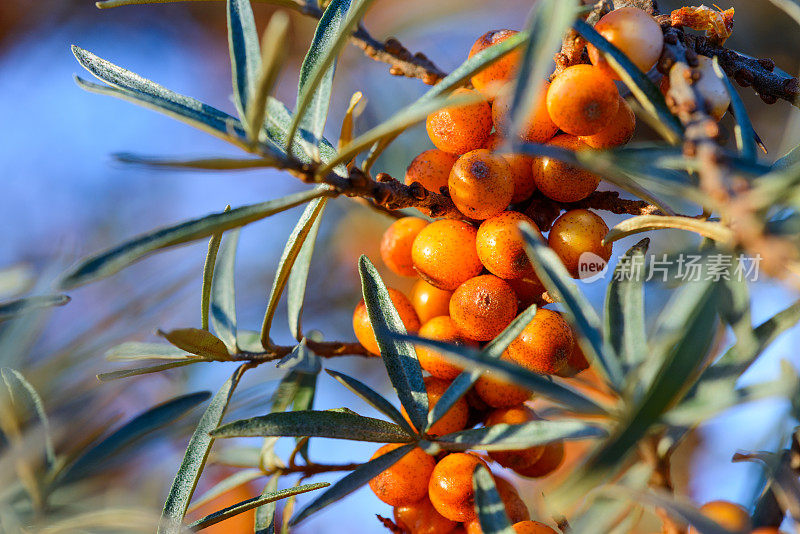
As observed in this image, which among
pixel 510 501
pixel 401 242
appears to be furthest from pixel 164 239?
pixel 510 501

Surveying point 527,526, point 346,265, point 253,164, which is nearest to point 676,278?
point 527,526

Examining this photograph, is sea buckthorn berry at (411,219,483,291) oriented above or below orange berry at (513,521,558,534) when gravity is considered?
above

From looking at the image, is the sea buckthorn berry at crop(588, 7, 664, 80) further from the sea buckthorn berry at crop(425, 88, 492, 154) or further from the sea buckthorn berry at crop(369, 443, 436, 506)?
the sea buckthorn berry at crop(369, 443, 436, 506)

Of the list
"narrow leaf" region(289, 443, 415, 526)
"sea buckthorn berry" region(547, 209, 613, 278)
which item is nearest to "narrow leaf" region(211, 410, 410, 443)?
"narrow leaf" region(289, 443, 415, 526)

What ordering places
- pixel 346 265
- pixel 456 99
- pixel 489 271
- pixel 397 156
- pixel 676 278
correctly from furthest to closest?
pixel 346 265, pixel 397 156, pixel 489 271, pixel 676 278, pixel 456 99

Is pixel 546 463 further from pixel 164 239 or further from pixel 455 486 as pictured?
pixel 164 239

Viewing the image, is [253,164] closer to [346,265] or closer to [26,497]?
[26,497]
